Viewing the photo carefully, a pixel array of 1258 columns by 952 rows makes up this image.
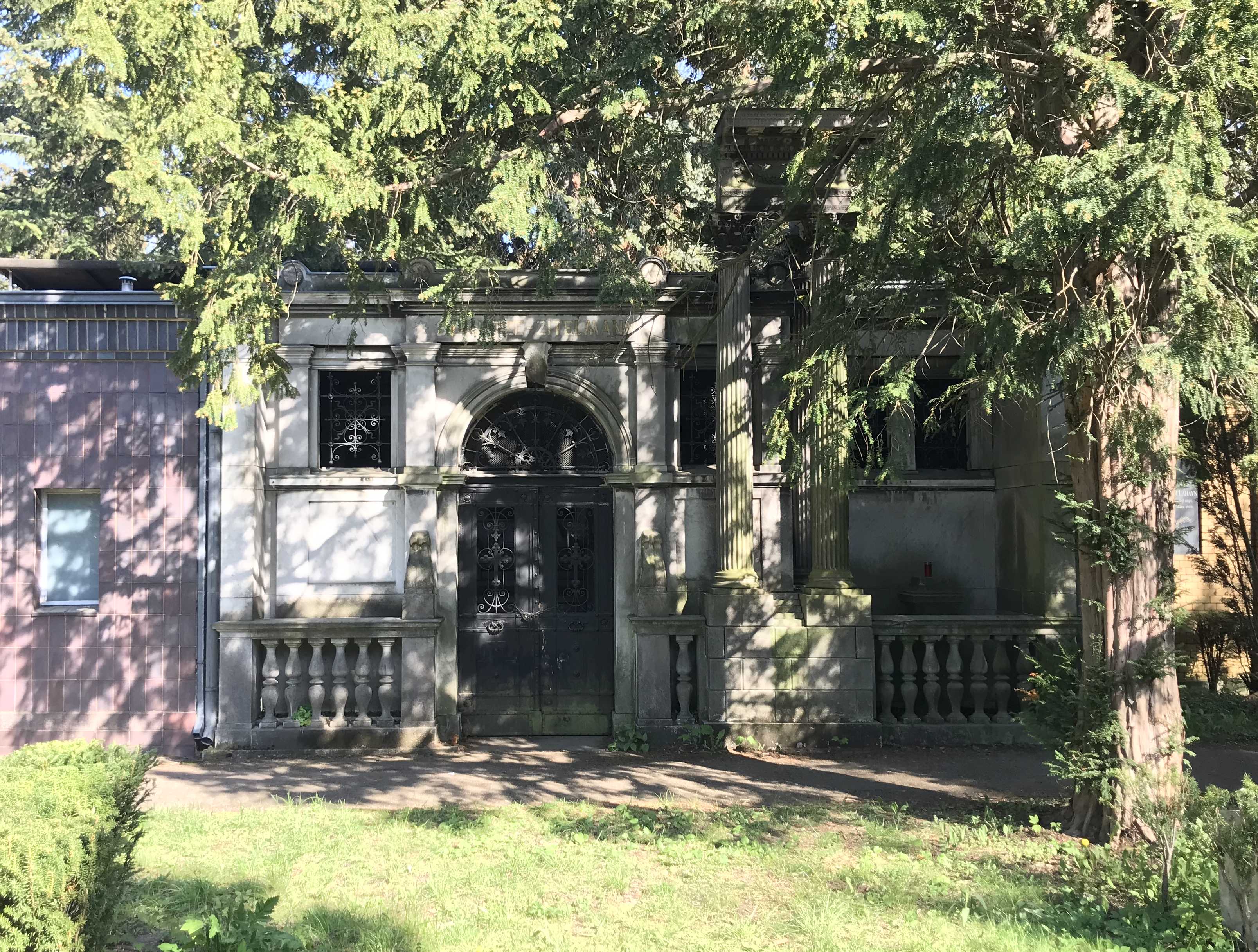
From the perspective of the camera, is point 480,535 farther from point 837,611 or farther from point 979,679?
point 979,679

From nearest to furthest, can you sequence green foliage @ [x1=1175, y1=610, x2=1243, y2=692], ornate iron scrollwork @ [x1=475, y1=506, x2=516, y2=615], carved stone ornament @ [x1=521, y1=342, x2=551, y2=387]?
carved stone ornament @ [x1=521, y1=342, x2=551, y2=387] < ornate iron scrollwork @ [x1=475, y1=506, x2=516, y2=615] < green foliage @ [x1=1175, y1=610, x2=1243, y2=692]

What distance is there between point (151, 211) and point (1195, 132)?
19.1 feet

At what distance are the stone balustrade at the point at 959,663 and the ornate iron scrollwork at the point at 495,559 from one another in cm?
386

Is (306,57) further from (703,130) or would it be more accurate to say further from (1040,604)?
(1040,604)

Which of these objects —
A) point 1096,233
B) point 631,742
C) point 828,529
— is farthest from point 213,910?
point 828,529

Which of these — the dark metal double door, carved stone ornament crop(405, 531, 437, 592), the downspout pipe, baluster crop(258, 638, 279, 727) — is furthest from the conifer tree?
the downspout pipe

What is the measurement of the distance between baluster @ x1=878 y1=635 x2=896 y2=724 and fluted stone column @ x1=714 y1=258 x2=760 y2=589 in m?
1.47

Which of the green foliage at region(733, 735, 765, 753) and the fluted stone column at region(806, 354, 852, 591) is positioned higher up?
the fluted stone column at region(806, 354, 852, 591)

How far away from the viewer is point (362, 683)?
10.5 meters

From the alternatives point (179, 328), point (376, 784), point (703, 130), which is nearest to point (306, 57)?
point (179, 328)

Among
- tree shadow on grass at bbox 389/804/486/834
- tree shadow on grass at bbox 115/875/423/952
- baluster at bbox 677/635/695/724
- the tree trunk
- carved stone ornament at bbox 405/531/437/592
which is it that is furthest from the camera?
carved stone ornament at bbox 405/531/437/592

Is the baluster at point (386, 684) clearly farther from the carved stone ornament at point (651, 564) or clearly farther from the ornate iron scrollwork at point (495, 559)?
the carved stone ornament at point (651, 564)

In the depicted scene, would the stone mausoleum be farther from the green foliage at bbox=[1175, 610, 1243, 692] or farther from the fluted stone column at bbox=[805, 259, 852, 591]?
the green foliage at bbox=[1175, 610, 1243, 692]

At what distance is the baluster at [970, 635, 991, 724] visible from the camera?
10414mm
